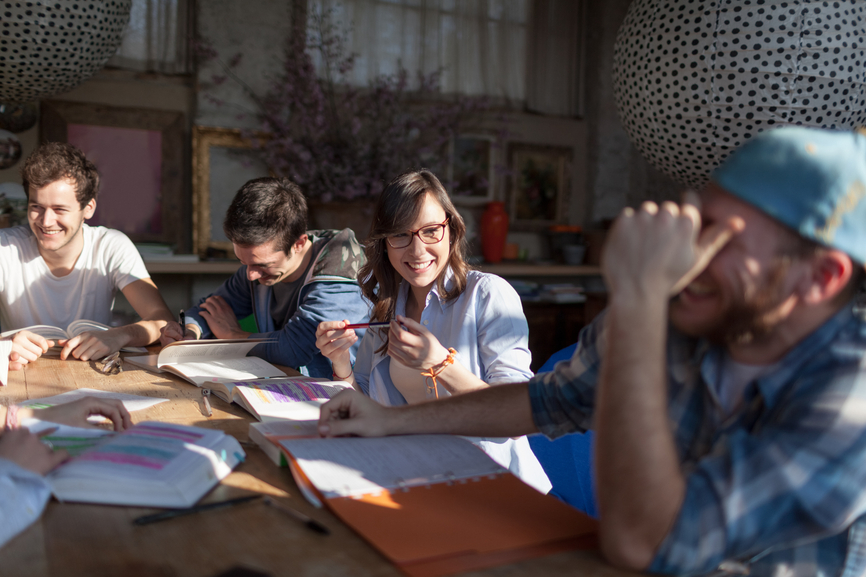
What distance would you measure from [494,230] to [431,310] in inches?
130

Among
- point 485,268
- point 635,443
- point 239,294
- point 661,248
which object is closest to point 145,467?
point 635,443

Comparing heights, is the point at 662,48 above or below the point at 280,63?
below

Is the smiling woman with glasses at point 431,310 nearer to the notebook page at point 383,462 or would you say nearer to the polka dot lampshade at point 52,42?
the notebook page at point 383,462

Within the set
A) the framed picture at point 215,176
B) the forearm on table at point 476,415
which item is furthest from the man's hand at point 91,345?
the framed picture at point 215,176

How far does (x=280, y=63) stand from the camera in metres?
4.89

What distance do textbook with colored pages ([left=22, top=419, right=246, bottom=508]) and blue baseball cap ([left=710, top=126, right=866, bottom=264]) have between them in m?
0.97

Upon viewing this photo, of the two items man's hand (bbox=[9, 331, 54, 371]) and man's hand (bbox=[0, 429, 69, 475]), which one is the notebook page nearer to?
man's hand (bbox=[0, 429, 69, 475])

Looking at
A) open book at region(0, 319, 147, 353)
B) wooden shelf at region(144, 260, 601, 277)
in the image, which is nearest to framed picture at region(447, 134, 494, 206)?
wooden shelf at region(144, 260, 601, 277)

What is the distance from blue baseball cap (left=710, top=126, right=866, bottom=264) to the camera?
85 centimetres

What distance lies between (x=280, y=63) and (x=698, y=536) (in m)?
4.76

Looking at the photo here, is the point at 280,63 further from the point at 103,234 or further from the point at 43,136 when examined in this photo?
the point at 103,234

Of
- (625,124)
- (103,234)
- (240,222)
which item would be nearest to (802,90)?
(625,124)

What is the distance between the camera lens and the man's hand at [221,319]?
2762 millimetres

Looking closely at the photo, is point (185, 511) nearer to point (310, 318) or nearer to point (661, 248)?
point (661, 248)
